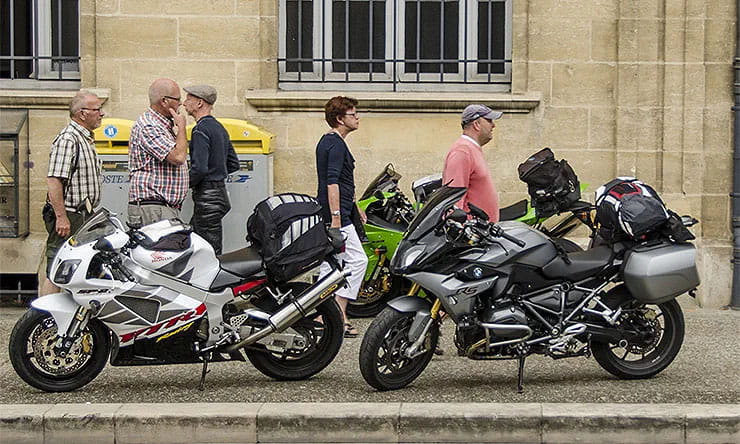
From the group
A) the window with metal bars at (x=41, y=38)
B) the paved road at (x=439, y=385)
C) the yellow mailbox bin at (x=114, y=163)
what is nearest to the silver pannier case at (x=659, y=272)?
the paved road at (x=439, y=385)

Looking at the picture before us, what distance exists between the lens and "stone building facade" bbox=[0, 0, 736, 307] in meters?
11.1

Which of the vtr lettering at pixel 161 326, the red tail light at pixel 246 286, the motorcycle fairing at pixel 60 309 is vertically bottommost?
the vtr lettering at pixel 161 326

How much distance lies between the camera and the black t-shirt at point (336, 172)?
29.3ft

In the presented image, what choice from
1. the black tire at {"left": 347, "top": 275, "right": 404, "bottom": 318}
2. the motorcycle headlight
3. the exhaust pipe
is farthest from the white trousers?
the motorcycle headlight

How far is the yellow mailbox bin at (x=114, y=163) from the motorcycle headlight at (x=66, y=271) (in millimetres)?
3013

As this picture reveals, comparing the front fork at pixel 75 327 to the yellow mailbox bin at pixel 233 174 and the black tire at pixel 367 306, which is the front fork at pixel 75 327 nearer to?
the yellow mailbox bin at pixel 233 174

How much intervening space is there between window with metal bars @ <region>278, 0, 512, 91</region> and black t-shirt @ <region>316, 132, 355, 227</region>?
2676mm

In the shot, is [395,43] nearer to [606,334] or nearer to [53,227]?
[53,227]

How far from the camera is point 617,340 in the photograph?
24.5 ft

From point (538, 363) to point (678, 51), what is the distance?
13.2ft

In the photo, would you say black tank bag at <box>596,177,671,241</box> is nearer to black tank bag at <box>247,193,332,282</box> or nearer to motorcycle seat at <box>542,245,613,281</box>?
motorcycle seat at <box>542,245,613,281</box>

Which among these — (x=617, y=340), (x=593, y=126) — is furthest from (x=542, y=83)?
(x=617, y=340)

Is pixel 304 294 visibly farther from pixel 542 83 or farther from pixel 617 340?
pixel 542 83

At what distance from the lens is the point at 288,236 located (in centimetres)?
741
